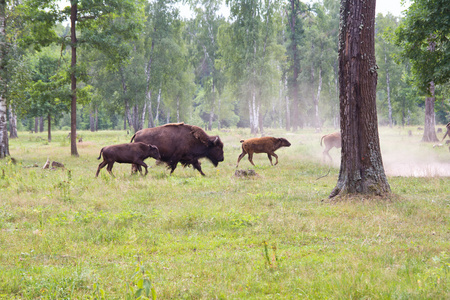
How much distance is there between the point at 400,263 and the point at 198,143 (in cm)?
1031

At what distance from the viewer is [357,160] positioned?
Answer: 7926 millimetres

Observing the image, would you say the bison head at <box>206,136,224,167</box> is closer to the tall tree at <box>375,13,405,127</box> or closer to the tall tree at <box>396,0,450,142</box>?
the tall tree at <box>396,0,450,142</box>

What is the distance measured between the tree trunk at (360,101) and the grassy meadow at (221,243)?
55 cm

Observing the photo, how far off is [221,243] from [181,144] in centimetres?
863

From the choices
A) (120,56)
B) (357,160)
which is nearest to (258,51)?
(120,56)

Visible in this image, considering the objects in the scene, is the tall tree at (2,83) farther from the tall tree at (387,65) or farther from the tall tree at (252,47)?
the tall tree at (387,65)

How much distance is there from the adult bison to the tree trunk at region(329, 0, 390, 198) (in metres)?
6.56

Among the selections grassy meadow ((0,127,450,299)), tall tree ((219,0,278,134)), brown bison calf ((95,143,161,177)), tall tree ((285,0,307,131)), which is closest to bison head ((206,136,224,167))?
brown bison calf ((95,143,161,177))

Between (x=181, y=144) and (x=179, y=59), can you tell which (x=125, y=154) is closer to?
(x=181, y=144)

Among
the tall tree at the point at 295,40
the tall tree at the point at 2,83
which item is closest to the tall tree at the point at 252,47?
the tall tree at the point at 295,40

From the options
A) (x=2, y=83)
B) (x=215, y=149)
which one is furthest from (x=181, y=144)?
(x=2, y=83)

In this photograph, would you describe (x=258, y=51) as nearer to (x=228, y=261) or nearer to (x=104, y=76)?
(x=104, y=76)

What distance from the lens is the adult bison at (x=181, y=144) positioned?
13.5m

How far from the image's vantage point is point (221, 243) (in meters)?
5.20
